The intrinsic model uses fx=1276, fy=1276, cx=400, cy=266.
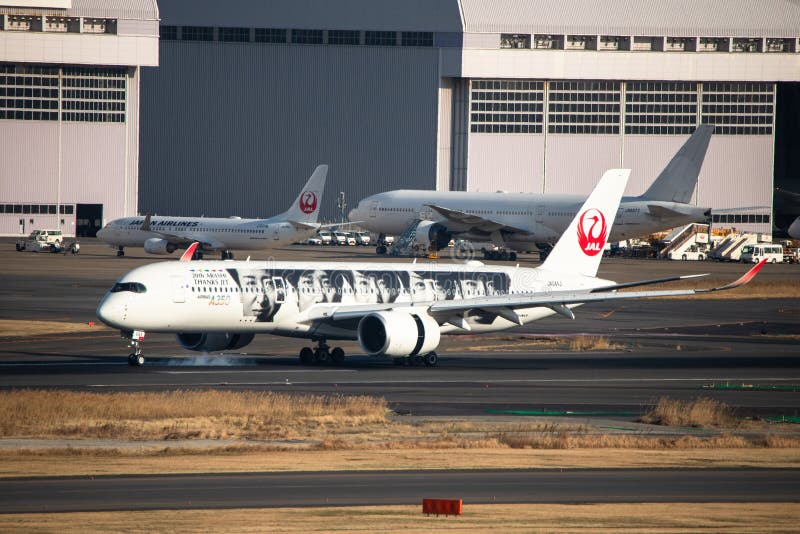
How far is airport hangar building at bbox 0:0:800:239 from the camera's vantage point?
139125mm

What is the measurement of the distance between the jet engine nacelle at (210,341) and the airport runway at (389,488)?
21.1 m

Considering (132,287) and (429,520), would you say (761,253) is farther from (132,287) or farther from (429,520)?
(429,520)

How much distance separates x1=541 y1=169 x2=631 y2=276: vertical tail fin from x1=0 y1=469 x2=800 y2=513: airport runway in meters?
26.2

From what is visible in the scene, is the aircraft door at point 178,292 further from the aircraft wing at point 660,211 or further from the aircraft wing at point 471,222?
the aircraft wing at point 660,211

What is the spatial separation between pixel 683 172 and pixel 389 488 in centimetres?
9155

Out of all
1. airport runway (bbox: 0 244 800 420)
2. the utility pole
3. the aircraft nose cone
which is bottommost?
airport runway (bbox: 0 244 800 420)

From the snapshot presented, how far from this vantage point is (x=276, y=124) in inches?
5684

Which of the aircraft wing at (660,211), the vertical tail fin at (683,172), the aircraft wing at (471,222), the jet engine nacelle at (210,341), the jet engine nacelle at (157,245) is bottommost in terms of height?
the jet engine nacelle at (210,341)

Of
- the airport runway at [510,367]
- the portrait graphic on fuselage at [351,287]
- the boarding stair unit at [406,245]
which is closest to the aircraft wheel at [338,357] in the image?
the airport runway at [510,367]

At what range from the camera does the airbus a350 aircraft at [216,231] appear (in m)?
111

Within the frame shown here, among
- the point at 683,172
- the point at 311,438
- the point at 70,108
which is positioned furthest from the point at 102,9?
the point at 311,438

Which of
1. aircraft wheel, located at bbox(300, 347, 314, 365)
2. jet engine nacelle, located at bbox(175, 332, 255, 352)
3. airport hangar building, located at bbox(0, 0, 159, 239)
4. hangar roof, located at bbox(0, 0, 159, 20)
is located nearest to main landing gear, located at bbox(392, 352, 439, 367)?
aircraft wheel, located at bbox(300, 347, 314, 365)

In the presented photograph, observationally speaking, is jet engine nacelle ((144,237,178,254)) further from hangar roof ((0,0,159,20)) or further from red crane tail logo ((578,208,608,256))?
red crane tail logo ((578,208,608,256))

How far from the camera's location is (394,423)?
107ft
